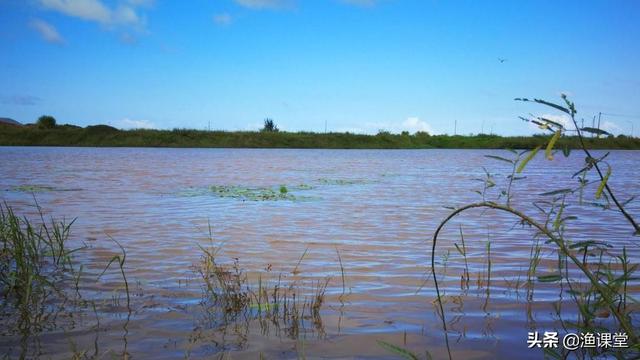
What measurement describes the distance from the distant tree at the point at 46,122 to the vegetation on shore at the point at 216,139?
1011 mm

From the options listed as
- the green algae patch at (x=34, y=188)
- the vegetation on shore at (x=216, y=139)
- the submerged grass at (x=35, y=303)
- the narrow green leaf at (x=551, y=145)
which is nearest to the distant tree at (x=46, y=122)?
the vegetation on shore at (x=216, y=139)

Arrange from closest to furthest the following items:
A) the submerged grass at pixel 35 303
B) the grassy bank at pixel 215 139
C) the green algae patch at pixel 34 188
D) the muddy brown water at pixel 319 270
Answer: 1. the muddy brown water at pixel 319 270
2. the submerged grass at pixel 35 303
3. the green algae patch at pixel 34 188
4. the grassy bank at pixel 215 139

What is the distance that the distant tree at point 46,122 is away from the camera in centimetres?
9112

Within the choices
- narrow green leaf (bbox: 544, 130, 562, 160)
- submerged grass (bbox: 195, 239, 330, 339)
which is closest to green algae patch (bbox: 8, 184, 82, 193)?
submerged grass (bbox: 195, 239, 330, 339)

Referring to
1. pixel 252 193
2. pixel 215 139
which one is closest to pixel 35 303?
pixel 252 193

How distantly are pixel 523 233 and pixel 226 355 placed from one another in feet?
23.3

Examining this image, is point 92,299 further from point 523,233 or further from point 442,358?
point 523,233

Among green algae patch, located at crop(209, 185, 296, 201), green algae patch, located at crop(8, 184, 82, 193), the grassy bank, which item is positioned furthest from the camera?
the grassy bank

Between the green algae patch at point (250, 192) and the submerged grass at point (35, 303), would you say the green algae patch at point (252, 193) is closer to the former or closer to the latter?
the green algae patch at point (250, 192)

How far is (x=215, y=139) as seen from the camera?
8706 centimetres

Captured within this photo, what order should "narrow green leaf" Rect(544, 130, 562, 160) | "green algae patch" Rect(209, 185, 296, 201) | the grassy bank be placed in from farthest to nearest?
the grassy bank → "green algae patch" Rect(209, 185, 296, 201) → "narrow green leaf" Rect(544, 130, 562, 160)

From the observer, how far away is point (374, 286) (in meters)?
6.59

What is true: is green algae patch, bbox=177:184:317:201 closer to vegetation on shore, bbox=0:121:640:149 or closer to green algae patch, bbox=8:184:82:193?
green algae patch, bbox=8:184:82:193

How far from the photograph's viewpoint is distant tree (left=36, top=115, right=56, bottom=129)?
91.1 metres
